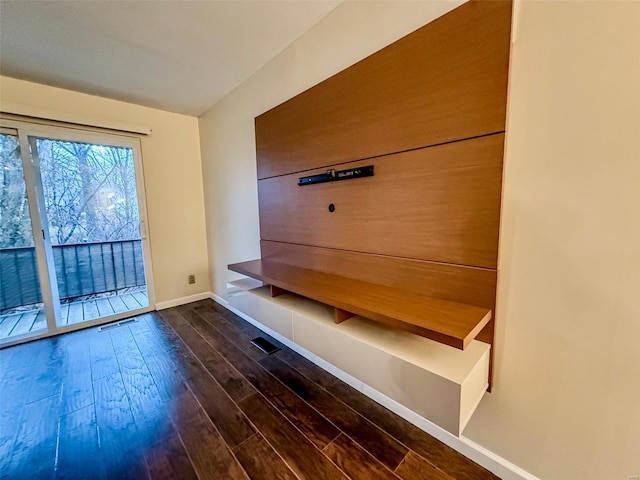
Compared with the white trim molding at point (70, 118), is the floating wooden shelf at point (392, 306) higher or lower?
lower

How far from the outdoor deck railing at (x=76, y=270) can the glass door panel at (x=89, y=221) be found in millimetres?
11

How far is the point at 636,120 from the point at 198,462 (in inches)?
88.9

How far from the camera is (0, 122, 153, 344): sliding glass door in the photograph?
2516 mm

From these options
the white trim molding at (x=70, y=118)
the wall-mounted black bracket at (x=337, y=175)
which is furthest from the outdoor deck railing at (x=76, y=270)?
the wall-mounted black bracket at (x=337, y=175)

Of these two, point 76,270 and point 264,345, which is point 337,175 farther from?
point 76,270

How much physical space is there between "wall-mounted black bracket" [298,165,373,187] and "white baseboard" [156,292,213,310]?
8.61ft

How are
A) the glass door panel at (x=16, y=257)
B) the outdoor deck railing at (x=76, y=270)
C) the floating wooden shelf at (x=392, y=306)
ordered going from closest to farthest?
1. the floating wooden shelf at (x=392, y=306)
2. the glass door panel at (x=16, y=257)
3. the outdoor deck railing at (x=76, y=270)

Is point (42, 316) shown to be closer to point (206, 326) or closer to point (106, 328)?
point (106, 328)

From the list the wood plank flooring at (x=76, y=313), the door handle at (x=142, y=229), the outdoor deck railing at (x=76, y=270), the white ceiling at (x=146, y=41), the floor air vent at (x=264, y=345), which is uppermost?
the white ceiling at (x=146, y=41)

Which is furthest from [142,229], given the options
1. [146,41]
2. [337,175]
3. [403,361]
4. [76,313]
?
[403,361]

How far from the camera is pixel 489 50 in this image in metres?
1.00

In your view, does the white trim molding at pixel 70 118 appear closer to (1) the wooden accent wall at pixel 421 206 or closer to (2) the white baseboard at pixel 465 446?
(1) the wooden accent wall at pixel 421 206

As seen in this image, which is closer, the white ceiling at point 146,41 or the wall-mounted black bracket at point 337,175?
the wall-mounted black bracket at point 337,175

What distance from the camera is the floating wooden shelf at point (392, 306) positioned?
3.05 ft
